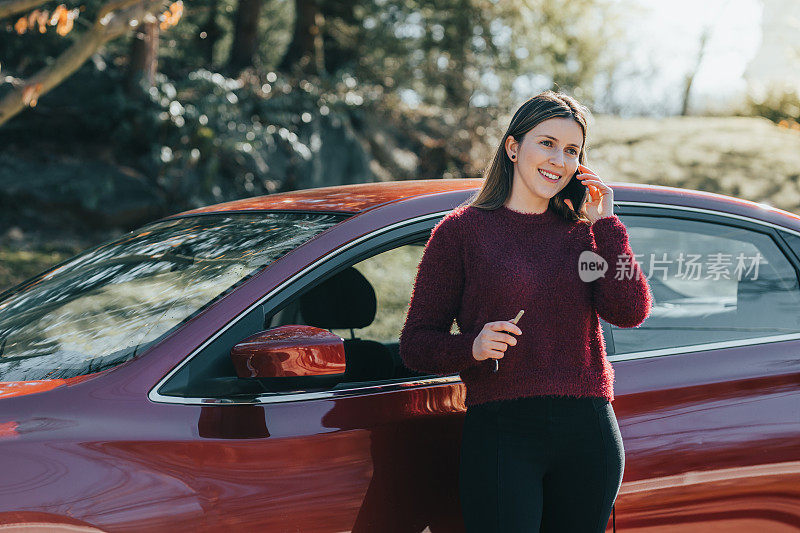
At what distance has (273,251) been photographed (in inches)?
97.3

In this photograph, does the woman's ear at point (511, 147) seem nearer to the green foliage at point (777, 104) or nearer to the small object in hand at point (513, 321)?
the small object in hand at point (513, 321)

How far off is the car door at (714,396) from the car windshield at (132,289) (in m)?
1.11

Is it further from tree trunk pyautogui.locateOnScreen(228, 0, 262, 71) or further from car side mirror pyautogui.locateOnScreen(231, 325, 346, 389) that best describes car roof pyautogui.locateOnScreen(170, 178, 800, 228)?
tree trunk pyautogui.locateOnScreen(228, 0, 262, 71)

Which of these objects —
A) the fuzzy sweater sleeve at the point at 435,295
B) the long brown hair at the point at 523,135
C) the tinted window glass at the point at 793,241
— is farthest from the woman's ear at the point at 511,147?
the tinted window glass at the point at 793,241

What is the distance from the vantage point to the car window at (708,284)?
2.85 meters

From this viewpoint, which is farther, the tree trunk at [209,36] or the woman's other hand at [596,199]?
the tree trunk at [209,36]

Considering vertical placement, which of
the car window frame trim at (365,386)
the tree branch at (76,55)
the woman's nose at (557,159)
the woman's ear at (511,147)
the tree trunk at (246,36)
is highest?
the tree trunk at (246,36)

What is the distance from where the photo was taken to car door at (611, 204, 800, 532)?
2.51 metres

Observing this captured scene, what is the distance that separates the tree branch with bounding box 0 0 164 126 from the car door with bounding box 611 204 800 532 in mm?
4237

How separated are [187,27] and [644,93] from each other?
1152 cm

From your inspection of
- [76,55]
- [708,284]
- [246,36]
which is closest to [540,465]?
[708,284]

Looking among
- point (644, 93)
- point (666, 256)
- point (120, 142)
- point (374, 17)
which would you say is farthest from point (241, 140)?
point (644, 93)

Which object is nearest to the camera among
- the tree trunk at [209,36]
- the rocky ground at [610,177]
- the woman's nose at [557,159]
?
the woman's nose at [557,159]

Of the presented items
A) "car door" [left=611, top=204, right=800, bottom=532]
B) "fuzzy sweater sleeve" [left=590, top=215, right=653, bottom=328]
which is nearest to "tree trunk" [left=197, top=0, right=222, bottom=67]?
"car door" [left=611, top=204, right=800, bottom=532]
